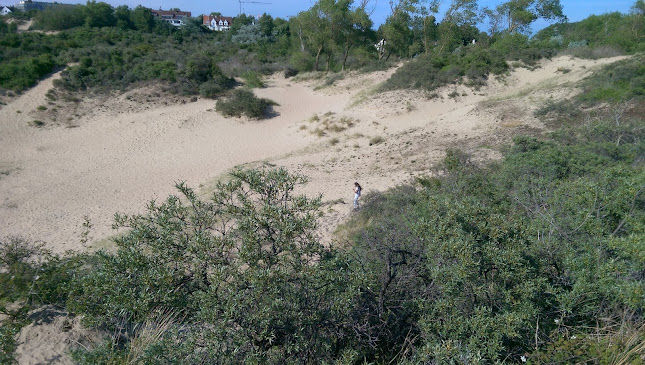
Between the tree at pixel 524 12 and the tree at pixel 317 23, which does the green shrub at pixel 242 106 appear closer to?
the tree at pixel 317 23

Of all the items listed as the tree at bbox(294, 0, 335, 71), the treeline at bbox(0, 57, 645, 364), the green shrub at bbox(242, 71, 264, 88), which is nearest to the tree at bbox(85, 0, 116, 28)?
the green shrub at bbox(242, 71, 264, 88)

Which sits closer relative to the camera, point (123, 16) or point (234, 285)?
point (234, 285)

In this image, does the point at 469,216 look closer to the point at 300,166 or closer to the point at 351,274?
the point at 351,274

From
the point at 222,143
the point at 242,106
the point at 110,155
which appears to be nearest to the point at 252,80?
the point at 242,106

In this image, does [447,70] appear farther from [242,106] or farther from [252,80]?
[252,80]

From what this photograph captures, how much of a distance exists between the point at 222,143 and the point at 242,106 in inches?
129

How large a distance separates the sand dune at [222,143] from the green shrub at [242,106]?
58 centimetres

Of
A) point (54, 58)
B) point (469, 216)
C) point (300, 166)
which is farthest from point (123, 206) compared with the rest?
point (54, 58)

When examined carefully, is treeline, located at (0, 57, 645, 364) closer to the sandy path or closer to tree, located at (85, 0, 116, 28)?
the sandy path

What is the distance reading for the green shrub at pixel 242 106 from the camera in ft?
72.0

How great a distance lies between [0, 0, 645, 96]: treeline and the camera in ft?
75.7

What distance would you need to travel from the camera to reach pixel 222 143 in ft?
64.7

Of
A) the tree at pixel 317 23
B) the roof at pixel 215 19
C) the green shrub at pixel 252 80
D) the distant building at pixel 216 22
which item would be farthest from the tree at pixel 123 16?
the roof at pixel 215 19

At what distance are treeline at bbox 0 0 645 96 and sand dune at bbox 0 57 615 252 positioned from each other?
57.8 inches
